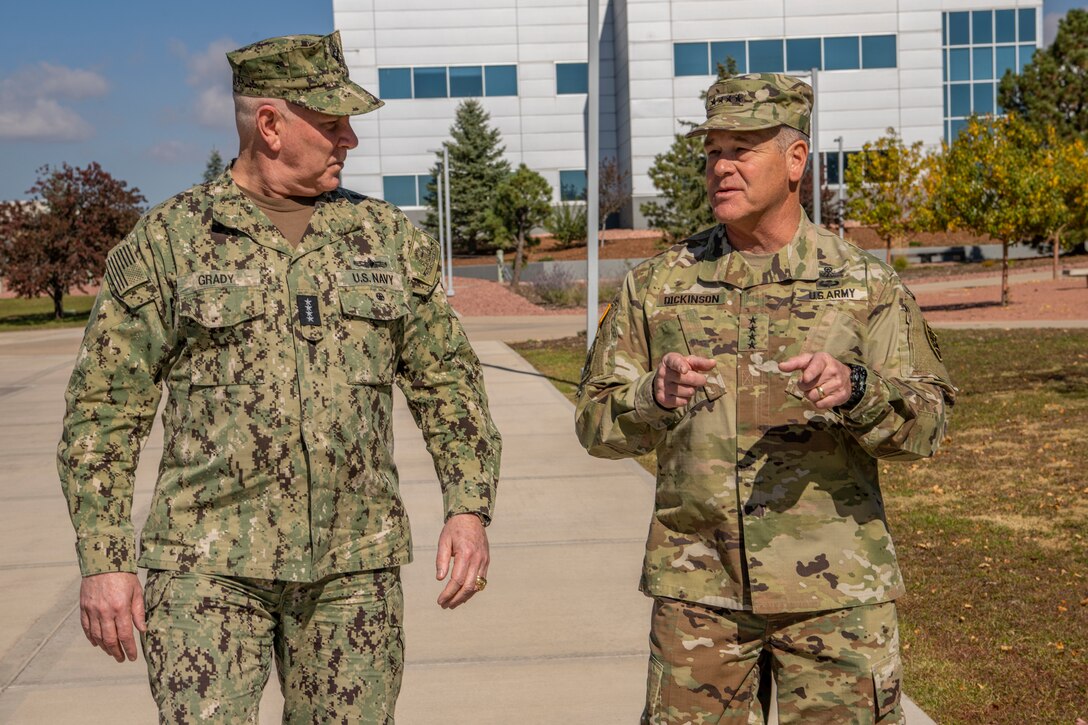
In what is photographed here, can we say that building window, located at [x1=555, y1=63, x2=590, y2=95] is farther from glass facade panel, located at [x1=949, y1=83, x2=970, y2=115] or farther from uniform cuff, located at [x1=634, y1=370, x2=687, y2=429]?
uniform cuff, located at [x1=634, y1=370, x2=687, y2=429]

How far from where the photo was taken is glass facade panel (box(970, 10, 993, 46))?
196 feet

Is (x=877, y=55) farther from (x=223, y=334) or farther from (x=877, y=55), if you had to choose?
(x=223, y=334)

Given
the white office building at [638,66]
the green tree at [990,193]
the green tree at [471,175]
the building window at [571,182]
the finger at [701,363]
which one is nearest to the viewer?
the finger at [701,363]

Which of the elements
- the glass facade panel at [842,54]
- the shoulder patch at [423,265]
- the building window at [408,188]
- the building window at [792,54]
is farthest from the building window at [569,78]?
the shoulder patch at [423,265]

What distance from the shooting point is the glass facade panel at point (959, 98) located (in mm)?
60719

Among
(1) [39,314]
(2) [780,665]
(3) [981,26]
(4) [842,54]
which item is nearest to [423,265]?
(2) [780,665]

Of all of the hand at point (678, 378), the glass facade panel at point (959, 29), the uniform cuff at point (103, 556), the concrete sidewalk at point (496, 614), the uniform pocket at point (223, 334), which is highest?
the glass facade panel at point (959, 29)

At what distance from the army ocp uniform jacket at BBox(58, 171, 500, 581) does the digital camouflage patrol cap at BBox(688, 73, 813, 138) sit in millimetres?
870

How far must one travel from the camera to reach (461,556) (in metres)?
3.07

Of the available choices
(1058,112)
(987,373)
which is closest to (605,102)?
(1058,112)

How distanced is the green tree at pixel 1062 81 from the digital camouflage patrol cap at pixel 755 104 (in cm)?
5270

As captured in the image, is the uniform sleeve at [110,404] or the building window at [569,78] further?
the building window at [569,78]

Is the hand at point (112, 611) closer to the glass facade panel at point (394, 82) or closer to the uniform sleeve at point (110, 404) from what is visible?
the uniform sleeve at point (110, 404)

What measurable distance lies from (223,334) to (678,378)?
102 cm
